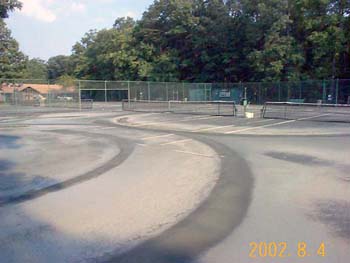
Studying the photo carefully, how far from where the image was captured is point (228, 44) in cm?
5897

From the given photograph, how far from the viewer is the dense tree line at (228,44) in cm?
4928

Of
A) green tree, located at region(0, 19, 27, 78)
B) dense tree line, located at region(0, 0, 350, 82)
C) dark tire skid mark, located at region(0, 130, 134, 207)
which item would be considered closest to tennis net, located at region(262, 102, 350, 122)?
dense tree line, located at region(0, 0, 350, 82)

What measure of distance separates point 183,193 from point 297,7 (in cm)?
5164

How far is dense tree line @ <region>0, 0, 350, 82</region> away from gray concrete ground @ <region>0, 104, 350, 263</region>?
1601 inches

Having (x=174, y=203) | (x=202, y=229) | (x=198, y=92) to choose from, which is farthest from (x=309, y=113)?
(x=202, y=229)

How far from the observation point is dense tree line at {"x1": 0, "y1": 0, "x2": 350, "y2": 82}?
4928 cm

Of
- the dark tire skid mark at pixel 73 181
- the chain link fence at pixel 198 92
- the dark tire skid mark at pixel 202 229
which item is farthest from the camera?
the chain link fence at pixel 198 92

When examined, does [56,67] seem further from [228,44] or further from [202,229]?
[202,229]

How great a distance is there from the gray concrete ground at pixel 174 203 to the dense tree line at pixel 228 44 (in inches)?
1601

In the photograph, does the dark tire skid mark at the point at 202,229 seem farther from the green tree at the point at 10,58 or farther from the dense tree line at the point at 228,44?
the green tree at the point at 10,58

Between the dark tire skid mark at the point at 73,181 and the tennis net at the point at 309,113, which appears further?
the tennis net at the point at 309,113

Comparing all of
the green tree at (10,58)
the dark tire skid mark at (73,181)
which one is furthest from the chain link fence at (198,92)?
the dark tire skid mark at (73,181)

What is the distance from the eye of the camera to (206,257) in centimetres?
419

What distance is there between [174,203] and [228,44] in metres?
55.6
